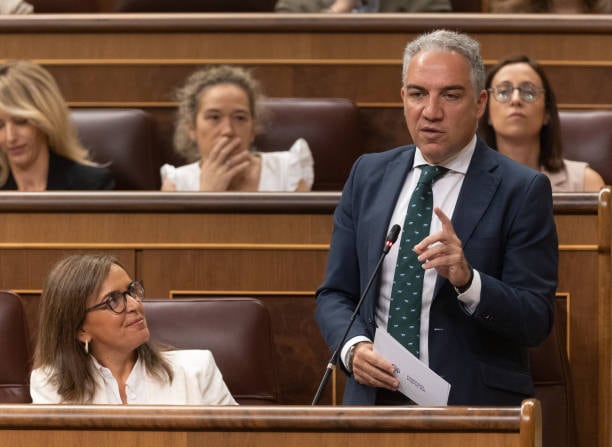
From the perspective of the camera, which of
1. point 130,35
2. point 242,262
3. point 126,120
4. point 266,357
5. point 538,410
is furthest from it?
point 130,35

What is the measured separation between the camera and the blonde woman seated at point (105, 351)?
3.35ft

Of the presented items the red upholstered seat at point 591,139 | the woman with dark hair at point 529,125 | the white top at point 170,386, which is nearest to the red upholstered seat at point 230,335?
the white top at point 170,386

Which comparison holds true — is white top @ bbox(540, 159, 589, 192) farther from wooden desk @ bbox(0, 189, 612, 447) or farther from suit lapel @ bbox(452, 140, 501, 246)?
suit lapel @ bbox(452, 140, 501, 246)

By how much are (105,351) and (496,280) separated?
37 cm

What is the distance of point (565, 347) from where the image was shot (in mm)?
1131

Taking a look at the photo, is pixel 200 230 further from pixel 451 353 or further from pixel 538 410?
pixel 538 410

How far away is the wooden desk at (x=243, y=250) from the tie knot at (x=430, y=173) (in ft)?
0.84

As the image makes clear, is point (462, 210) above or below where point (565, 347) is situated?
above

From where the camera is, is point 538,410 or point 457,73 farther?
point 457,73

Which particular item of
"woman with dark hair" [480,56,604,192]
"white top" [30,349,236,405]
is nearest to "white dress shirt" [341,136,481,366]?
"white top" [30,349,236,405]

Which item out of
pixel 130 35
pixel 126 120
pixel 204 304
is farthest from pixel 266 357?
pixel 130 35

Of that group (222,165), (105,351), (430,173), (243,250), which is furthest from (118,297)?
(222,165)

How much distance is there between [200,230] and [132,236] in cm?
7

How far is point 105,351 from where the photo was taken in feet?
3.44
